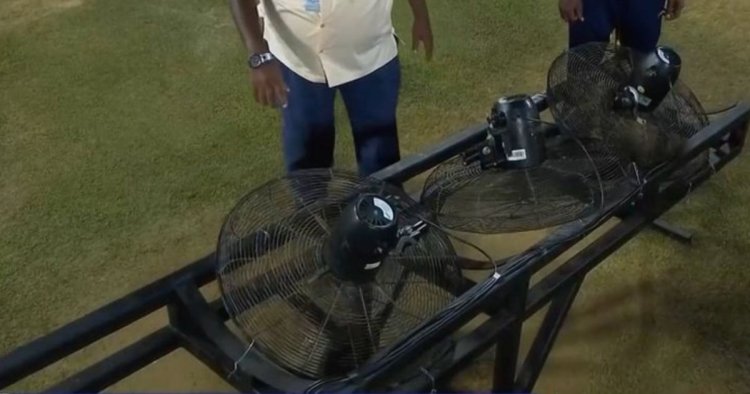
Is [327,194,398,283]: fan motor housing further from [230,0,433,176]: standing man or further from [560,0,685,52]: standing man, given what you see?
[560,0,685,52]: standing man

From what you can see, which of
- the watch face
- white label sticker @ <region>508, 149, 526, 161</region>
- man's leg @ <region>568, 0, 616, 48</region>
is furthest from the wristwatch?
man's leg @ <region>568, 0, 616, 48</region>

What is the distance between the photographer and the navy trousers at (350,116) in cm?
188

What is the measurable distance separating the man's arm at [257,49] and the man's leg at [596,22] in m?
0.88

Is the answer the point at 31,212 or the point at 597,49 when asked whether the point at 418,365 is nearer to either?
the point at 597,49

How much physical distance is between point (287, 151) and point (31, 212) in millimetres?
930

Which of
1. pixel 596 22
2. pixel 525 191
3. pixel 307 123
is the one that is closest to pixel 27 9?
pixel 307 123

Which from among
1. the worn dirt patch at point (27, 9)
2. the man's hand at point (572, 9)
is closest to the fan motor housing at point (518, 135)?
the man's hand at point (572, 9)

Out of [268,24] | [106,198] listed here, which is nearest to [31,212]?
[106,198]

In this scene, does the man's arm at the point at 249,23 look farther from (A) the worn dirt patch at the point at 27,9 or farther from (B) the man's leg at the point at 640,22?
(A) the worn dirt patch at the point at 27,9

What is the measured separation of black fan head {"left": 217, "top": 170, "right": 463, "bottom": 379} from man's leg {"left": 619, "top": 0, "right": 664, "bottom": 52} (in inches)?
38.9

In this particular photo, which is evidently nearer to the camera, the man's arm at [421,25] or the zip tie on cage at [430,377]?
the zip tie on cage at [430,377]

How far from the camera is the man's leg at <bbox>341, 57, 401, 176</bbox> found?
188 centimetres

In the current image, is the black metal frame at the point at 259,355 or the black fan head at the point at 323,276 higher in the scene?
the black fan head at the point at 323,276

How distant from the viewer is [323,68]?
1.82 meters
